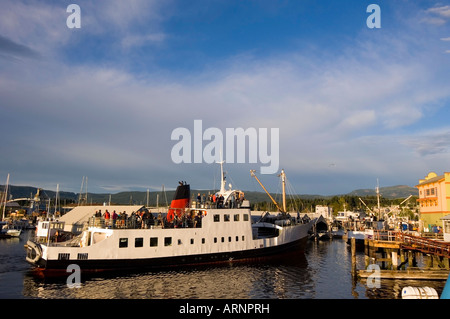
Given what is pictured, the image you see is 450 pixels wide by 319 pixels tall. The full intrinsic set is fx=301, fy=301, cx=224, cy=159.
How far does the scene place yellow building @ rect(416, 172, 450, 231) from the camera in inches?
1743

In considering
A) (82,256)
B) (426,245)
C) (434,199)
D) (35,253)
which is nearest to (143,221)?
(82,256)

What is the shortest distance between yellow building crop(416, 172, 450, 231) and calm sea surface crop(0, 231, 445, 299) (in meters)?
23.8

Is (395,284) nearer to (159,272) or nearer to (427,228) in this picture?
(159,272)

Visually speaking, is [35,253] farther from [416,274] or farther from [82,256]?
[416,274]

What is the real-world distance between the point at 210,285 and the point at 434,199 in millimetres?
41057

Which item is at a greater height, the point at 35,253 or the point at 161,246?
the point at 161,246

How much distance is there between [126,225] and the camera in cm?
2908

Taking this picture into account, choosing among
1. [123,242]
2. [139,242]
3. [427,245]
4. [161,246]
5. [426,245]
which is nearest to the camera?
[427,245]

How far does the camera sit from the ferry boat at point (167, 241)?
1061 inches

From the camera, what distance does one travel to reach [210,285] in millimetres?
24844

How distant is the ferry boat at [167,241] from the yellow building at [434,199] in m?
25.5

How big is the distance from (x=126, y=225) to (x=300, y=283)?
1704 centimetres

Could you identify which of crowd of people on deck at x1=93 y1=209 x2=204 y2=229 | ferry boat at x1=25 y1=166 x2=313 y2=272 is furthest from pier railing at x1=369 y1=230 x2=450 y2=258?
crowd of people on deck at x1=93 y1=209 x2=204 y2=229
